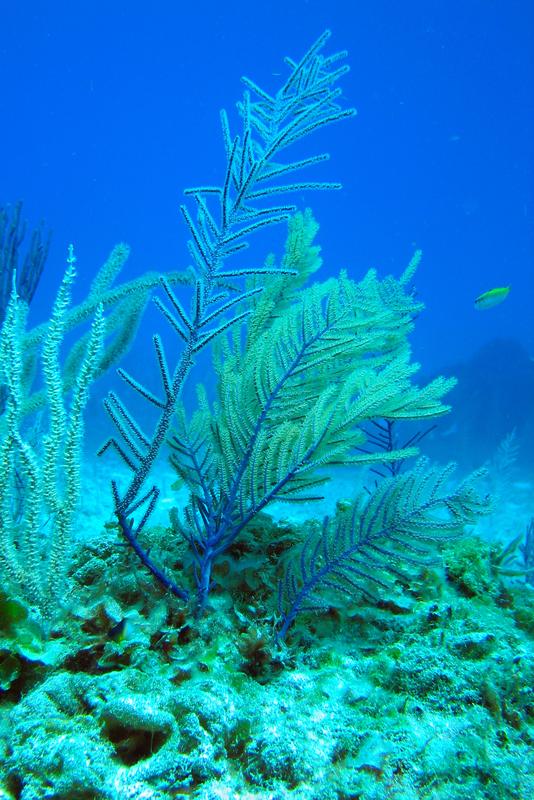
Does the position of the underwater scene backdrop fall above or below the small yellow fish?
below

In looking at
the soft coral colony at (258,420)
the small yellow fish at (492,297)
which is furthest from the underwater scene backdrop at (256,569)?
the small yellow fish at (492,297)

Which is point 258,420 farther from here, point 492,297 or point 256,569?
point 492,297

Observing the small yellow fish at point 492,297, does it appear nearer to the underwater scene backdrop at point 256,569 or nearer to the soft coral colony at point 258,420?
the underwater scene backdrop at point 256,569

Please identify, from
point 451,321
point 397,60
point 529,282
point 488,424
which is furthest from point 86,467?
point 397,60

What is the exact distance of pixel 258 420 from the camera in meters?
2.14

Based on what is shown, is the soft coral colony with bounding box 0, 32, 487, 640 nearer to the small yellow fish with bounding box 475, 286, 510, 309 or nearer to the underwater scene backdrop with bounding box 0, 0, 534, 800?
the underwater scene backdrop with bounding box 0, 0, 534, 800

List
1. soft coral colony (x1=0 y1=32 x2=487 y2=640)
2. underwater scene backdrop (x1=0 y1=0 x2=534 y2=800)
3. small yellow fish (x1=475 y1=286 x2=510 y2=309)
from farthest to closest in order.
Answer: small yellow fish (x1=475 y1=286 x2=510 y2=309)
soft coral colony (x1=0 y1=32 x2=487 y2=640)
underwater scene backdrop (x1=0 y1=0 x2=534 y2=800)

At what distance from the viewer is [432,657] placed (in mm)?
1762

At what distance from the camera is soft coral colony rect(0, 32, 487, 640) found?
1.89 m

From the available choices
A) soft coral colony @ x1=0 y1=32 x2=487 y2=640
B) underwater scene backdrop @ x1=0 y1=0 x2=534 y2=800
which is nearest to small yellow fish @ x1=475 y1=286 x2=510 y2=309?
underwater scene backdrop @ x1=0 y1=0 x2=534 y2=800

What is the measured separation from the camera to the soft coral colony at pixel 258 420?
1.89m

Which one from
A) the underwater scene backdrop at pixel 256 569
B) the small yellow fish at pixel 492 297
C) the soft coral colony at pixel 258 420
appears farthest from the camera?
the small yellow fish at pixel 492 297

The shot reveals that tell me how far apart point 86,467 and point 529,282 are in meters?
105

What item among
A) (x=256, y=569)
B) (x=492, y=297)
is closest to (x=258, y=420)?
(x=256, y=569)
